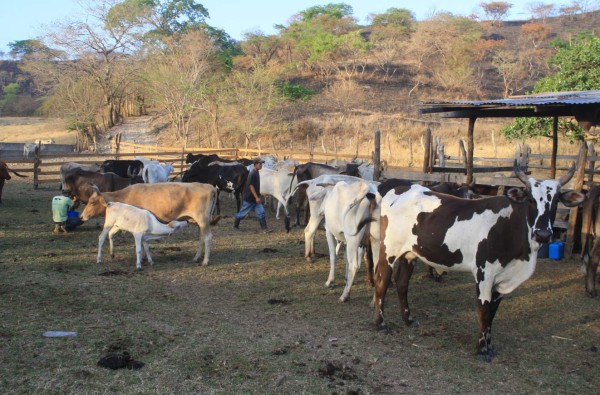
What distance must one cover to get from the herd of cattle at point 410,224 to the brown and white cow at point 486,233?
1 centimetres

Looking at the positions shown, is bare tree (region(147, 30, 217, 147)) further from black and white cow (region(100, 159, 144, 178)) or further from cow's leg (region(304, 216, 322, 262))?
cow's leg (region(304, 216, 322, 262))

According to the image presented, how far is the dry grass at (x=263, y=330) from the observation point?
5.14 metres

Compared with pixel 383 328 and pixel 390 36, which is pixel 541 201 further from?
pixel 390 36

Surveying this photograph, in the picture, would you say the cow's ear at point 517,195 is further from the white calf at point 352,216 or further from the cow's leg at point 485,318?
the white calf at point 352,216

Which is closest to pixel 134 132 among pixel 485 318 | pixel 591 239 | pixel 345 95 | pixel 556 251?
pixel 345 95

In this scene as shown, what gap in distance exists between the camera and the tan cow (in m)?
9.90

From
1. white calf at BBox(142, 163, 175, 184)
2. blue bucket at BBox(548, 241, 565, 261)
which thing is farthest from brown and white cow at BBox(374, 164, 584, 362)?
white calf at BBox(142, 163, 175, 184)

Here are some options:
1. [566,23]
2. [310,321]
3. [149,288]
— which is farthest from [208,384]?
[566,23]

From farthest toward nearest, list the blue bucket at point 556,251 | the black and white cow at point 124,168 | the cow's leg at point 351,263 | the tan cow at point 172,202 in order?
the black and white cow at point 124,168 < the blue bucket at point 556,251 < the tan cow at point 172,202 < the cow's leg at point 351,263

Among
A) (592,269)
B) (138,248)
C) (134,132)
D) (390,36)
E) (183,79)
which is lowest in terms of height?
(592,269)

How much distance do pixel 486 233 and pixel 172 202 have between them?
230 inches

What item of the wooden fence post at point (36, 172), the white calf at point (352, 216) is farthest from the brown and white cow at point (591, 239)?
the wooden fence post at point (36, 172)

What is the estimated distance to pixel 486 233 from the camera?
5992mm

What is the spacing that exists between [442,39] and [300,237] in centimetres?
4406
